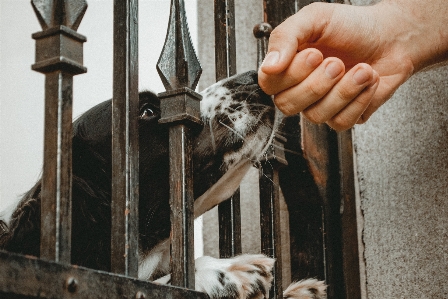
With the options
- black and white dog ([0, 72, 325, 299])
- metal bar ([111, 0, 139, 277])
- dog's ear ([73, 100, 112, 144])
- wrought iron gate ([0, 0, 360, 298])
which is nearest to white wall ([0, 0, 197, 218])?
dog's ear ([73, 100, 112, 144])

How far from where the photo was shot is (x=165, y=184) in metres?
1.85

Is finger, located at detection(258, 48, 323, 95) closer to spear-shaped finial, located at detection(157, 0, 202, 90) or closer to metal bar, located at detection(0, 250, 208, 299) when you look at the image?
spear-shaped finial, located at detection(157, 0, 202, 90)

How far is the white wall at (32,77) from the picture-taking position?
116 inches

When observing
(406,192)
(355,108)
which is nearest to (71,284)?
(355,108)

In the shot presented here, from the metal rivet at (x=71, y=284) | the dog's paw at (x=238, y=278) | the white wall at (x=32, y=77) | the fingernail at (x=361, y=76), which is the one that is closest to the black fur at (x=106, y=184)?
the dog's paw at (x=238, y=278)

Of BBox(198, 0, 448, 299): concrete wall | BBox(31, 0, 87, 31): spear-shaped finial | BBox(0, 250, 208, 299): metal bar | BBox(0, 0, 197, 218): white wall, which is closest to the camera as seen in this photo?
BBox(0, 250, 208, 299): metal bar

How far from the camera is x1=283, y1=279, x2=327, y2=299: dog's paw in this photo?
1.97 meters

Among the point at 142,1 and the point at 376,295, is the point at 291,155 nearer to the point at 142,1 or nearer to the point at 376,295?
the point at 376,295

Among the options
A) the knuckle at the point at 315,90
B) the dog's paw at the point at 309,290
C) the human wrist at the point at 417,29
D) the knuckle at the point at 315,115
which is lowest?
the dog's paw at the point at 309,290

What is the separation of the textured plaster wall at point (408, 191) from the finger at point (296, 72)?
72cm

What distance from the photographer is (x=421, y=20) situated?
1769mm

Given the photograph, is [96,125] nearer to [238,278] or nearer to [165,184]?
[165,184]

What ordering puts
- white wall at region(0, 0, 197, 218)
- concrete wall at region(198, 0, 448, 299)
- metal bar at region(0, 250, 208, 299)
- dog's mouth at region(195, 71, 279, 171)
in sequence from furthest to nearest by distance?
white wall at region(0, 0, 197, 218), concrete wall at region(198, 0, 448, 299), dog's mouth at region(195, 71, 279, 171), metal bar at region(0, 250, 208, 299)

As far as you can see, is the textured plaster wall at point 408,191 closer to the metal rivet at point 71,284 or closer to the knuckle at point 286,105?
the knuckle at point 286,105
